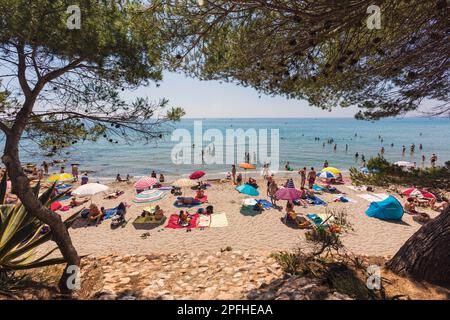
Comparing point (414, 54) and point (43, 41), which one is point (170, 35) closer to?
point (43, 41)

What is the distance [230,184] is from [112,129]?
1734cm

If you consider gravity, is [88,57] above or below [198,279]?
above

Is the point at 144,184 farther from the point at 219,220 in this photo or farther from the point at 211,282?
the point at 211,282

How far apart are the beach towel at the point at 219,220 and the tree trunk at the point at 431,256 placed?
8.29 m

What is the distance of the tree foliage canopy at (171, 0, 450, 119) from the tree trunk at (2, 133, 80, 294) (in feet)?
12.5

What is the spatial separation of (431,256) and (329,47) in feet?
A: 17.1

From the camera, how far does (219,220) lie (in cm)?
1270

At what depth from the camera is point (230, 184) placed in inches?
869

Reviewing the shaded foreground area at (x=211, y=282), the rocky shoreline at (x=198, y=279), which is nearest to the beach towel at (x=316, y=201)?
the shaded foreground area at (x=211, y=282)

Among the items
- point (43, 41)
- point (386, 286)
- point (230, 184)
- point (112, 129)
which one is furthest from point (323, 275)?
point (230, 184)

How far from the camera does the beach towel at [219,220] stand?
1210 cm

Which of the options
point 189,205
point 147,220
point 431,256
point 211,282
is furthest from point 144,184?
point 431,256

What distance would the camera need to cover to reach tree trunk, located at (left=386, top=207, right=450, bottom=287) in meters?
4.47
